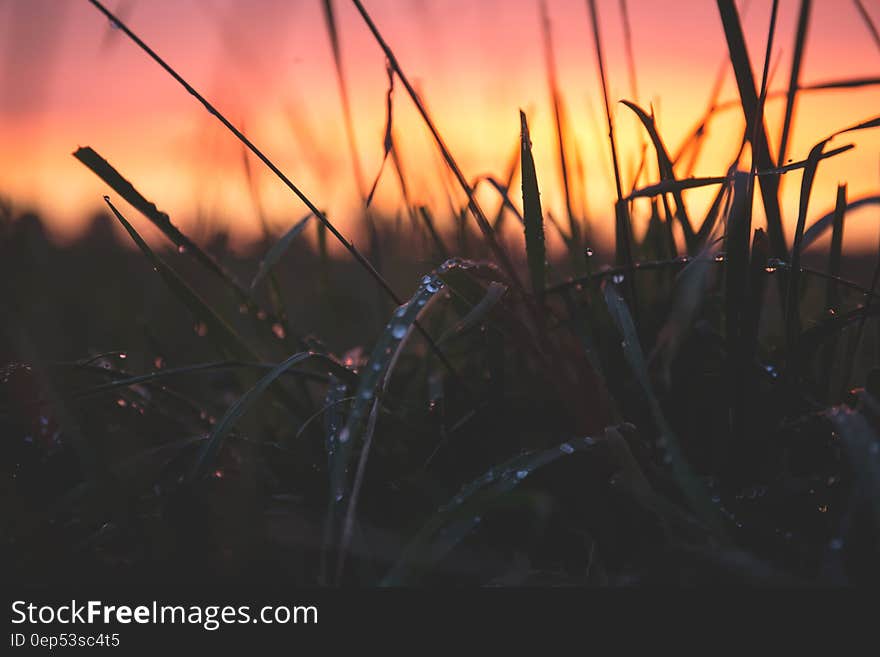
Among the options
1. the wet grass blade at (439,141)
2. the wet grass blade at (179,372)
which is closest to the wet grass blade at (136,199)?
the wet grass blade at (179,372)

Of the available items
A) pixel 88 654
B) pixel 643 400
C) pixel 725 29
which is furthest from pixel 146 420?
pixel 725 29

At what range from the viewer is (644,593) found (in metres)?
0.66

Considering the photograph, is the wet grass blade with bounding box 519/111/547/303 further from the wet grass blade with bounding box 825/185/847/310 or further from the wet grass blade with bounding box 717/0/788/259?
the wet grass blade with bounding box 825/185/847/310

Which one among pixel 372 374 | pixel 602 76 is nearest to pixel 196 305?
pixel 372 374

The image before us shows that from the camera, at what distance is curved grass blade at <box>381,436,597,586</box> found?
636 mm

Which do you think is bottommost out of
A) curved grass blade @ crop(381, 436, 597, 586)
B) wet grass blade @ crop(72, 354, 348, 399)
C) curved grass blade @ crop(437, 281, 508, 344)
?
curved grass blade @ crop(381, 436, 597, 586)

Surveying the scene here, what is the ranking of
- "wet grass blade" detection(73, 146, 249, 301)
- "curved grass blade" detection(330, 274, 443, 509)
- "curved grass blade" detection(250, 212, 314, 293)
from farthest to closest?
"curved grass blade" detection(250, 212, 314, 293) → "wet grass blade" detection(73, 146, 249, 301) → "curved grass blade" detection(330, 274, 443, 509)

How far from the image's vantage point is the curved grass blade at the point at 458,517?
0.64 m

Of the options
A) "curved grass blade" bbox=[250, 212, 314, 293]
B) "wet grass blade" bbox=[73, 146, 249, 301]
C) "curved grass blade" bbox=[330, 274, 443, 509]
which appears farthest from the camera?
"curved grass blade" bbox=[250, 212, 314, 293]

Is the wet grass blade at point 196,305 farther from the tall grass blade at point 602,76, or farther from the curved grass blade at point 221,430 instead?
the tall grass blade at point 602,76

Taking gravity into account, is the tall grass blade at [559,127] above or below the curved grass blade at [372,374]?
above

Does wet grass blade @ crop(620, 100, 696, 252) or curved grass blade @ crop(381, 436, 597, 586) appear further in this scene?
wet grass blade @ crop(620, 100, 696, 252)

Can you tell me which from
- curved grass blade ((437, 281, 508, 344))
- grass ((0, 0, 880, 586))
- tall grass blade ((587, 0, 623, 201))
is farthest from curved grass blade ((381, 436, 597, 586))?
tall grass blade ((587, 0, 623, 201))

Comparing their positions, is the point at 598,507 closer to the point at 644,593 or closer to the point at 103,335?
the point at 644,593
